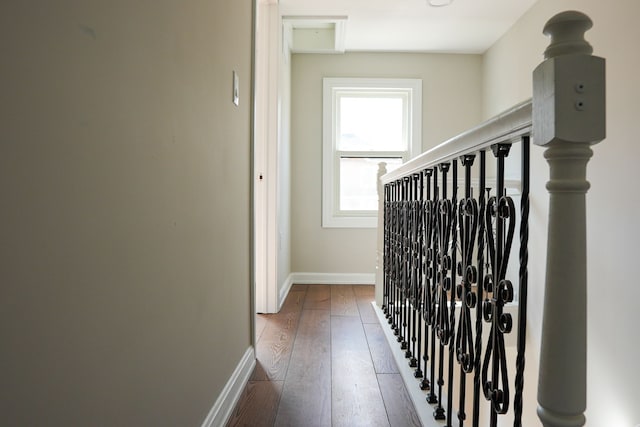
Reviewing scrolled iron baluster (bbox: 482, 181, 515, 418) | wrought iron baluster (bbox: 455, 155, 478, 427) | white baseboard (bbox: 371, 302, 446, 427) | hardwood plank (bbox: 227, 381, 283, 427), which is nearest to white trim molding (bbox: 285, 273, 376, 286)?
white baseboard (bbox: 371, 302, 446, 427)

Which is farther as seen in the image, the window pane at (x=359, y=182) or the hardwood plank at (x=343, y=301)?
the window pane at (x=359, y=182)

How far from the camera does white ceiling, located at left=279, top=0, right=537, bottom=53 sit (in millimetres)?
3041

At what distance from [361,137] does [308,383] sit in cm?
285

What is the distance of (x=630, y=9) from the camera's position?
208cm

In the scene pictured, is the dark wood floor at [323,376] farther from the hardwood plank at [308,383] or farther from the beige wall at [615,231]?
the beige wall at [615,231]

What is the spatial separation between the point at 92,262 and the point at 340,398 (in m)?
1.20

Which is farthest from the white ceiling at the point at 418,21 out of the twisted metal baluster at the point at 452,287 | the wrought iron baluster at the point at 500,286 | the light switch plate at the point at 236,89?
the wrought iron baluster at the point at 500,286

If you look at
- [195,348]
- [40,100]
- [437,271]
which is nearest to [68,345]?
[40,100]

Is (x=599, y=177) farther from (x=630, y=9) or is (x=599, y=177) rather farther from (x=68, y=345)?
(x=68, y=345)

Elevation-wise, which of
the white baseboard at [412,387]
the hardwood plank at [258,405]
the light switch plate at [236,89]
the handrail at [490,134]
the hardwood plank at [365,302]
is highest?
the light switch plate at [236,89]

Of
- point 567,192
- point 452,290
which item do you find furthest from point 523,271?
point 452,290

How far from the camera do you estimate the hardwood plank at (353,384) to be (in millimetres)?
1403

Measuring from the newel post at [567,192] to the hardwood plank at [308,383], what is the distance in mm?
940

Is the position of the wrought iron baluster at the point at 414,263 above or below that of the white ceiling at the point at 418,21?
below
